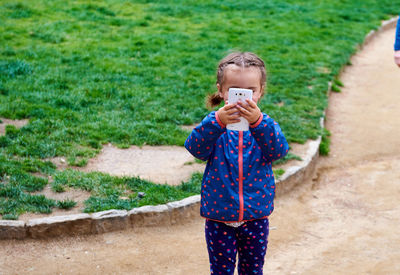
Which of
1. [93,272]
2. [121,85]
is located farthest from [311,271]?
[121,85]

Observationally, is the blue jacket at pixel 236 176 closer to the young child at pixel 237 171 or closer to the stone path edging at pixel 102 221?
the young child at pixel 237 171

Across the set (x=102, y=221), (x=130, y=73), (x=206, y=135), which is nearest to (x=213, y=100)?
(x=206, y=135)

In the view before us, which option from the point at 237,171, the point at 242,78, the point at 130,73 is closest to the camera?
the point at 242,78

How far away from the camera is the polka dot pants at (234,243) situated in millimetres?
2951

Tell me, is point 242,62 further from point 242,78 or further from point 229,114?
point 229,114

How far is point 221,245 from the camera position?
9.72ft

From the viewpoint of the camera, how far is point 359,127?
784cm

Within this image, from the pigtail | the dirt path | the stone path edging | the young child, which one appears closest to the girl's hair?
the young child

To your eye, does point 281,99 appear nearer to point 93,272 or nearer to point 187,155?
point 187,155

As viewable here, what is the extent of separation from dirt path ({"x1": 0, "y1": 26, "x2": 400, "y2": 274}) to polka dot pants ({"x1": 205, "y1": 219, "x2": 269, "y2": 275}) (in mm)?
1148

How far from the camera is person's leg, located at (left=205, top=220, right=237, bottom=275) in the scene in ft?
9.68

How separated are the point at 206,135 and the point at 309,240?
7.88ft

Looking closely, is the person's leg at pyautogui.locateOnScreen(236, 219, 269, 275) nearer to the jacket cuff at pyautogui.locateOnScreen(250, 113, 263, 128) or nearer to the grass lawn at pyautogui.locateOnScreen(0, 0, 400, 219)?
the jacket cuff at pyautogui.locateOnScreen(250, 113, 263, 128)

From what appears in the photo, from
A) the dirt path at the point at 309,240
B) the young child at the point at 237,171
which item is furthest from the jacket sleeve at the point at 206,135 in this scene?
the dirt path at the point at 309,240
